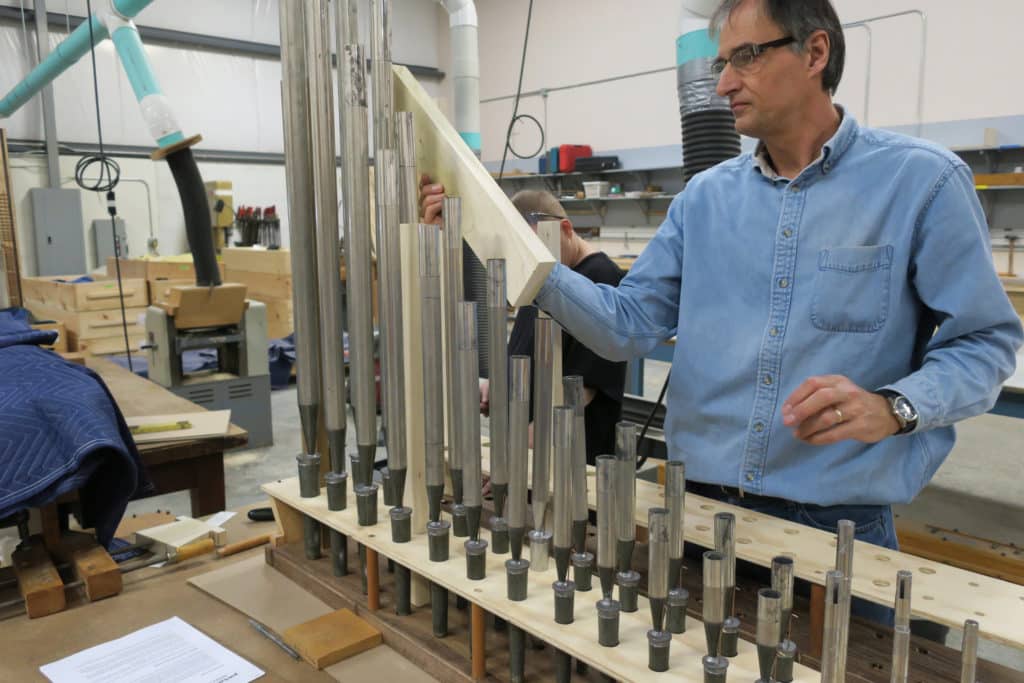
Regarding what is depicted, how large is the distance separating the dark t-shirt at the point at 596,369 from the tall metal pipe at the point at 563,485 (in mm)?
768

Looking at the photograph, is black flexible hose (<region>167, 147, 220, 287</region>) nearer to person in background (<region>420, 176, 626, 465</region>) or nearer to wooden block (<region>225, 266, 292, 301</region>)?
person in background (<region>420, 176, 626, 465</region>)

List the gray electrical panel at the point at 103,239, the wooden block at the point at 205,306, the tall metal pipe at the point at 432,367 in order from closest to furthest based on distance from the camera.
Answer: the tall metal pipe at the point at 432,367 < the wooden block at the point at 205,306 < the gray electrical panel at the point at 103,239

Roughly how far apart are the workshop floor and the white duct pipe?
1916 mm

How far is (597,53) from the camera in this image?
836 cm

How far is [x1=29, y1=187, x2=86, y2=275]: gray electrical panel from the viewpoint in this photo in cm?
687

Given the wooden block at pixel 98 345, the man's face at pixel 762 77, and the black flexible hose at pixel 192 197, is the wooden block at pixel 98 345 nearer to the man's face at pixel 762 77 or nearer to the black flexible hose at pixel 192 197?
the black flexible hose at pixel 192 197

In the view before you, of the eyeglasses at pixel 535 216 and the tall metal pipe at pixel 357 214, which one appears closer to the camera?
the tall metal pipe at pixel 357 214

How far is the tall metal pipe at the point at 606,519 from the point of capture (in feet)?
2.62

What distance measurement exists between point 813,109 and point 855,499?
1.80 feet

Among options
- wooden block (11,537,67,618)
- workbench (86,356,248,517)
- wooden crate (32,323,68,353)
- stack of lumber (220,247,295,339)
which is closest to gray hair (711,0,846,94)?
wooden block (11,537,67,618)

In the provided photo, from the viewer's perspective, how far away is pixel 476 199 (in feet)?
3.29

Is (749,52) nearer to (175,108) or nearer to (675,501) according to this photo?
(675,501)

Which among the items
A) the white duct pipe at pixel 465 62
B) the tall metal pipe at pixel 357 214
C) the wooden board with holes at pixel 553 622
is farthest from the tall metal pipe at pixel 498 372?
the white duct pipe at pixel 465 62

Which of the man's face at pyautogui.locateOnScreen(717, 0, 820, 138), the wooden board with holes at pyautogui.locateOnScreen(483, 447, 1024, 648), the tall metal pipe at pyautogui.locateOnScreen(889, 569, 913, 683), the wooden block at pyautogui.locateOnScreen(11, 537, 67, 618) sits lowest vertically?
the wooden block at pyautogui.locateOnScreen(11, 537, 67, 618)
